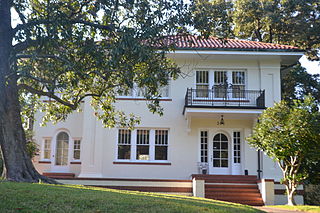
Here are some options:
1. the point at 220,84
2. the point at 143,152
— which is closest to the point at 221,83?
the point at 220,84

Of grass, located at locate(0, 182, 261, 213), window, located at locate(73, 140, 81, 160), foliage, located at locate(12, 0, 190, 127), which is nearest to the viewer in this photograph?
grass, located at locate(0, 182, 261, 213)

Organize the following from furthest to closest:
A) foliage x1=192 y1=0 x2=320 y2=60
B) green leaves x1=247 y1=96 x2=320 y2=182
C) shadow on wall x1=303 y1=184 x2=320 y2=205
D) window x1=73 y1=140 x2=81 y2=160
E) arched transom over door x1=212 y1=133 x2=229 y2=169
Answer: foliage x1=192 y1=0 x2=320 y2=60
window x1=73 y1=140 x2=81 y2=160
arched transom over door x1=212 y1=133 x2=229 y2=169
shadow on wall x1=303 y1=184 x2=320 y2=205
green leaves x1=247 y1=96 x2=320 y2=182

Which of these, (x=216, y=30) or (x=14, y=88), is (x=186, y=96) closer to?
(x=216, y=30)

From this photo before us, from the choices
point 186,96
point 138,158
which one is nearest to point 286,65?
point 186,96

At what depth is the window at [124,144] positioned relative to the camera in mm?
18469

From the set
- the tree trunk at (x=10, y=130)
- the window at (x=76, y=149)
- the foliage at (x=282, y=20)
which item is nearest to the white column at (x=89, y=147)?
the window at (x=76, y=149)

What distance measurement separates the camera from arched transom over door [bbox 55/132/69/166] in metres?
19.5

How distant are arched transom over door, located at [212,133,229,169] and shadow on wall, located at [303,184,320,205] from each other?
3.80 meters

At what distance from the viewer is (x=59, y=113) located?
14219mm

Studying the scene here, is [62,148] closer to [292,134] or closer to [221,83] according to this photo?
[221,83]

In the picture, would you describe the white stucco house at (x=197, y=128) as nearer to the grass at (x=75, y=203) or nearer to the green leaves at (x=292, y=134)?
the green leaves at (x=292, y=134)

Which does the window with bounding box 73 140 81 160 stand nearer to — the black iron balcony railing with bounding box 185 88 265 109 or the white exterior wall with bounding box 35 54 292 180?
the white exterior wall with bounding box 35 54 292 180

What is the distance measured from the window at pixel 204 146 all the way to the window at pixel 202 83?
1.99 m

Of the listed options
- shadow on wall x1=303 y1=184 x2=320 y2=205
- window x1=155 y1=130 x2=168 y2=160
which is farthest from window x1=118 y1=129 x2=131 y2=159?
shadow on wall x1=303 y1=184 x2=320 y2=205
